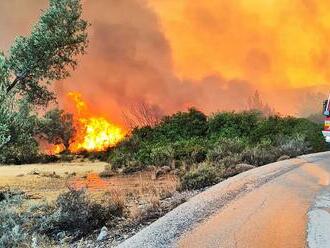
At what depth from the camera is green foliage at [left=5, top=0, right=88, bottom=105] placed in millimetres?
25641

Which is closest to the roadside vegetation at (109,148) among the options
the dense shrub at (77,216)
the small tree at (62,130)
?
the dense shrub at (77,216)

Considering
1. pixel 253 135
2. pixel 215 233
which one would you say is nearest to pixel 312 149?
pixel 253 135

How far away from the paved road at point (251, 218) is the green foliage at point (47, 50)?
13.0m

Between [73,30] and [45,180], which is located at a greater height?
[73,30]

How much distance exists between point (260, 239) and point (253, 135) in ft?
86.6

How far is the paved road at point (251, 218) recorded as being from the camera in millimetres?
10148

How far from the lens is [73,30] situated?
27.6 metres

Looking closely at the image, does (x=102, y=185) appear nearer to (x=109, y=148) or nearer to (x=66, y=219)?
(x=66, y=219)

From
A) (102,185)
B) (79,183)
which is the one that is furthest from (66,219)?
(79,183)

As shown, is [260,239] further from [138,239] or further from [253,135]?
[253,135]

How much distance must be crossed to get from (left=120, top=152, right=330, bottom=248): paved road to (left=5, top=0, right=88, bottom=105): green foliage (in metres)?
13.0

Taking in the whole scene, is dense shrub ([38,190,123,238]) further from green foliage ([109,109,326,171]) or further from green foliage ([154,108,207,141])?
green foliage ([154,108,207,141])

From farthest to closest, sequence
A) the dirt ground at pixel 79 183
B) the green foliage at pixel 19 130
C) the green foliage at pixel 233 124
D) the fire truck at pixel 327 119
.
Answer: the green foliage at pixel 233 124, the dirt ground at pixel 79 183, the fire truck at pixel 327 119, the green foliage at pixel 19 130

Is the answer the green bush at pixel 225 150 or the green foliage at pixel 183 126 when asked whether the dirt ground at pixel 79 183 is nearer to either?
the green bush at pixel 225 150
